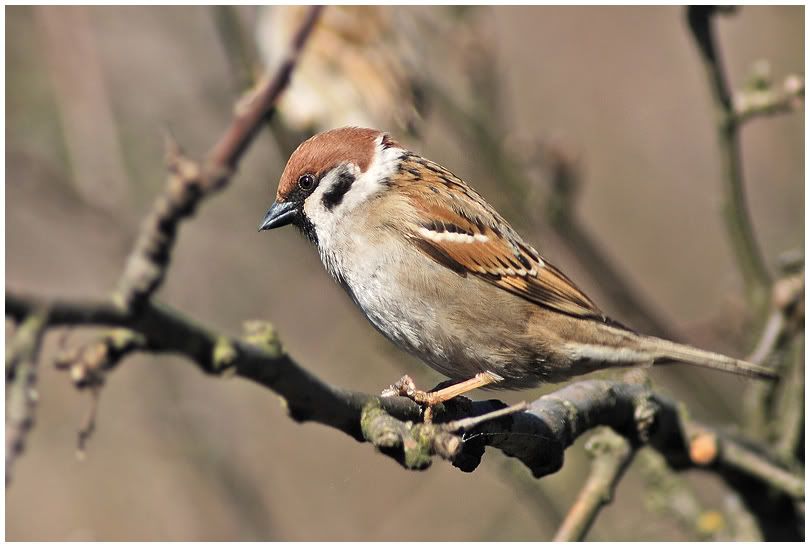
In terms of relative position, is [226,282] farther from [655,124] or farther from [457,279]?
[655,124]

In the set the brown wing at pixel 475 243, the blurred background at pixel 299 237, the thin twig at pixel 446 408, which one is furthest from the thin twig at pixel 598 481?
the blurred background at pixel 299 237

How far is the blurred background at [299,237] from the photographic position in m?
3.92

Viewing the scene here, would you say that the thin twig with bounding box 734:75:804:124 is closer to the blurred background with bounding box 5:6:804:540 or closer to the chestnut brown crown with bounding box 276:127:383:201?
the blurred background with bounding box 5:6:804:540

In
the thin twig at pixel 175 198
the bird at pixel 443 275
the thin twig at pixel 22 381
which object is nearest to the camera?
the thin twig at pixel 22 381

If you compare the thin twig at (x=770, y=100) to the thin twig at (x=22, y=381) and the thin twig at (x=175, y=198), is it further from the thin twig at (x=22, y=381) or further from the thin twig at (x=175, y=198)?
the thin twig at (x=22, y=381)

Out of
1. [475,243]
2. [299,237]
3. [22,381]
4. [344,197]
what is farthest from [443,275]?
[22,381]

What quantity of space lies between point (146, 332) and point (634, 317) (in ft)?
9.81

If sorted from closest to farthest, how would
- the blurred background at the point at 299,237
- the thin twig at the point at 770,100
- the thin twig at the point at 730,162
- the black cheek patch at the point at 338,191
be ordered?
1. the black cheek patch at the point at 338,191
2. the thin twig at the point at 770,100
3. the thin twig at the point at 730,162
4. the blurred background at the point at 299,237

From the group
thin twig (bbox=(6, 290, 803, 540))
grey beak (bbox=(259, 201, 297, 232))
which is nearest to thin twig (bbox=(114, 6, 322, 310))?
thin twig (bbox=(6, 290, 803, 540))

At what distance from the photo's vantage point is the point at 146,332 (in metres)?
1.41

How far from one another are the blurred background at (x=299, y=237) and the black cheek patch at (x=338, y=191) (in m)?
0.44

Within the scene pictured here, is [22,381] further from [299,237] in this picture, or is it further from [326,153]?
[299,237]

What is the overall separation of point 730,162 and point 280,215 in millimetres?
1767

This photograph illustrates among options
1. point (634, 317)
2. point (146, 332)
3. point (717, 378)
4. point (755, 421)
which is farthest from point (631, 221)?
point (146, 332)
